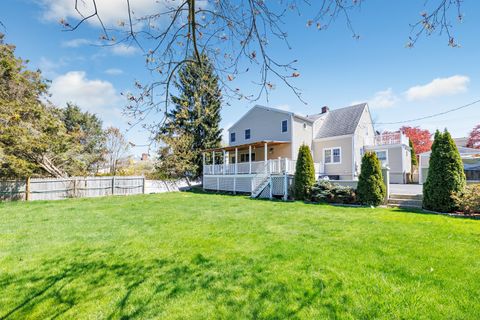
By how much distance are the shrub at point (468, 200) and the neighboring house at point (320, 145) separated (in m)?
8.40

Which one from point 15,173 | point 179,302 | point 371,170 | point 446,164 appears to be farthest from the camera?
point 15,173

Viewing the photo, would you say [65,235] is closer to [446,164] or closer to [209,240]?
[209,240]

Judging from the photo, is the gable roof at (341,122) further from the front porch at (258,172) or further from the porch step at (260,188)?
the porch step at (260,188)

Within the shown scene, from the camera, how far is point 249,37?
311 centimetres

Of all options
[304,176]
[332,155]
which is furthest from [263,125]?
[304,176]

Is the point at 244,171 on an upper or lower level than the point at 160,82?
lower

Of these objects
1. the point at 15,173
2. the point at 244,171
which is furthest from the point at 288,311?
the point at 15,173

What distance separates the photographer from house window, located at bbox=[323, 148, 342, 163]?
17.6 metres

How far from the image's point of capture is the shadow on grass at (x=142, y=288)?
2697 millimetres

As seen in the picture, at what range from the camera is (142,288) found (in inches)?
123

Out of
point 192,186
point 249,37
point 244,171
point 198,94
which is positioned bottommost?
point 192,186

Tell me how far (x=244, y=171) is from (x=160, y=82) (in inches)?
541

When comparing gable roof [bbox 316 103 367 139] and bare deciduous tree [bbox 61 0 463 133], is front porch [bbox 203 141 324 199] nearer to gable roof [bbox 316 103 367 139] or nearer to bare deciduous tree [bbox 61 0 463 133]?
gable roof [bbox 316 103 367 139]

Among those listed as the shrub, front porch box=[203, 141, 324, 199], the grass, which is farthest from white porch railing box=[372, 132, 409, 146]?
the grass
